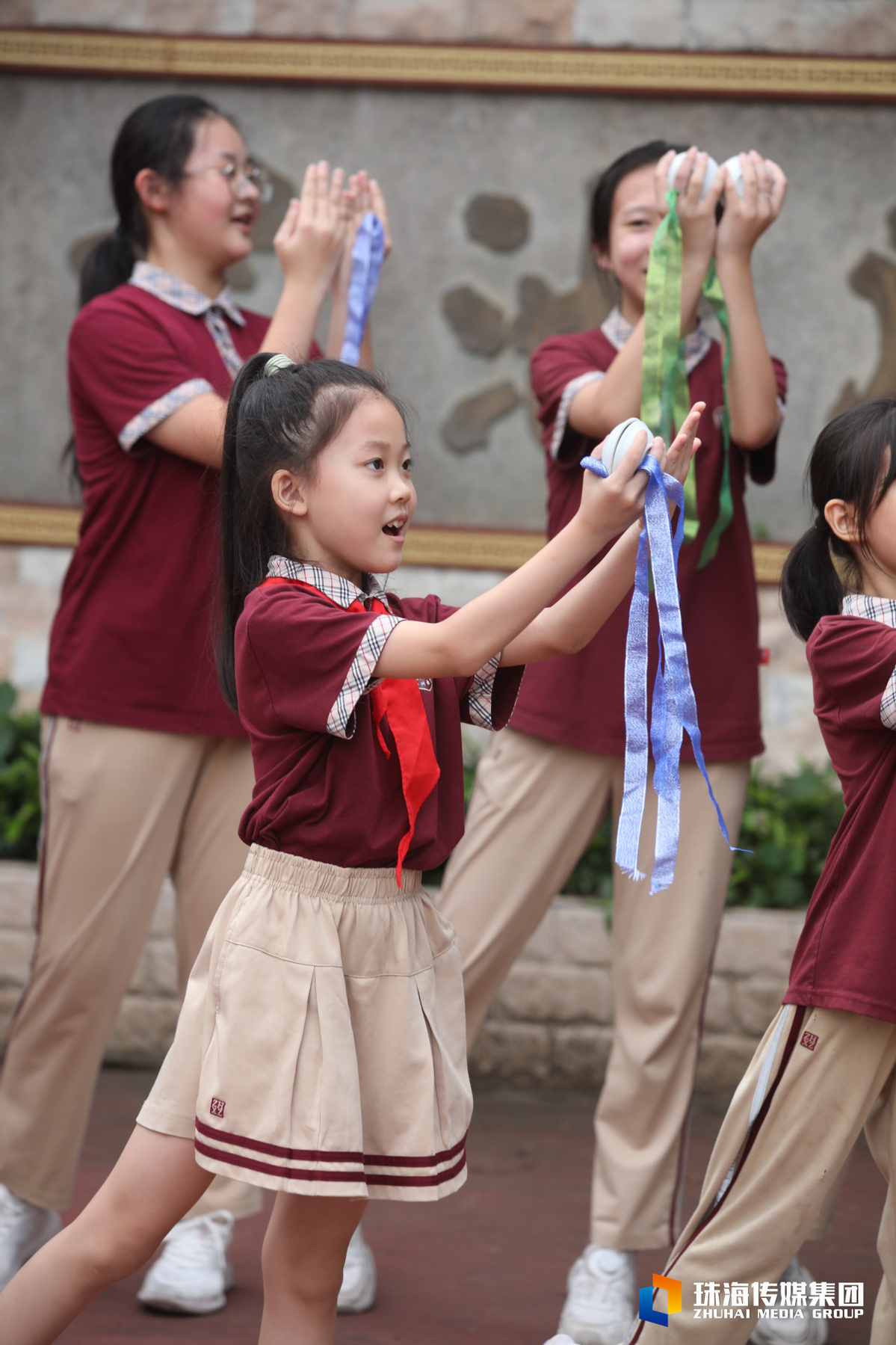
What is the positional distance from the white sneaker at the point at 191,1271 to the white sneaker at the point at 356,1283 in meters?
0.22

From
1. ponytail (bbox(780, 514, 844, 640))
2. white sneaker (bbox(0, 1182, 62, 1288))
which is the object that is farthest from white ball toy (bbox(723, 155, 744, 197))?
white sneaker (bbox(0, 1182, 62, 1288))

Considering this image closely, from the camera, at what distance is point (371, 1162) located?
1.97m

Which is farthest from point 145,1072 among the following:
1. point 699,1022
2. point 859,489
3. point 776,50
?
point 776,50

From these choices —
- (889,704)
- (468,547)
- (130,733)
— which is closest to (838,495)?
(889,704)

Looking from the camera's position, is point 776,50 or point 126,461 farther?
point 776,50

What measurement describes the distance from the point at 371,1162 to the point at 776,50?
3.83m

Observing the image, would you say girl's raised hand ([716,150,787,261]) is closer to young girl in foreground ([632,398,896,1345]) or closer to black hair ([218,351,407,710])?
young girl in foreground ([632,398,896,1345])

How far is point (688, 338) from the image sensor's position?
9.34ft

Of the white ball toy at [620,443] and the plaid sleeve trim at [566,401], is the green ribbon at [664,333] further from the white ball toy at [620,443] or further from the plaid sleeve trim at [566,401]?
the white ball toy at [620,443]

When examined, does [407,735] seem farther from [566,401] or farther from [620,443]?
[566,401]

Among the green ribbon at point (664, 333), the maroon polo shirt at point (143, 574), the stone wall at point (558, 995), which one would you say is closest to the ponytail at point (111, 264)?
the maroon polo shirt at point (143, 574)

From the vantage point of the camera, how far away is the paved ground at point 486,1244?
8.88ft

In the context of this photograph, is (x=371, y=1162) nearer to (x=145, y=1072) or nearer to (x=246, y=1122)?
(x=246, y=1122)

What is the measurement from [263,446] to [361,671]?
1.24 feet
